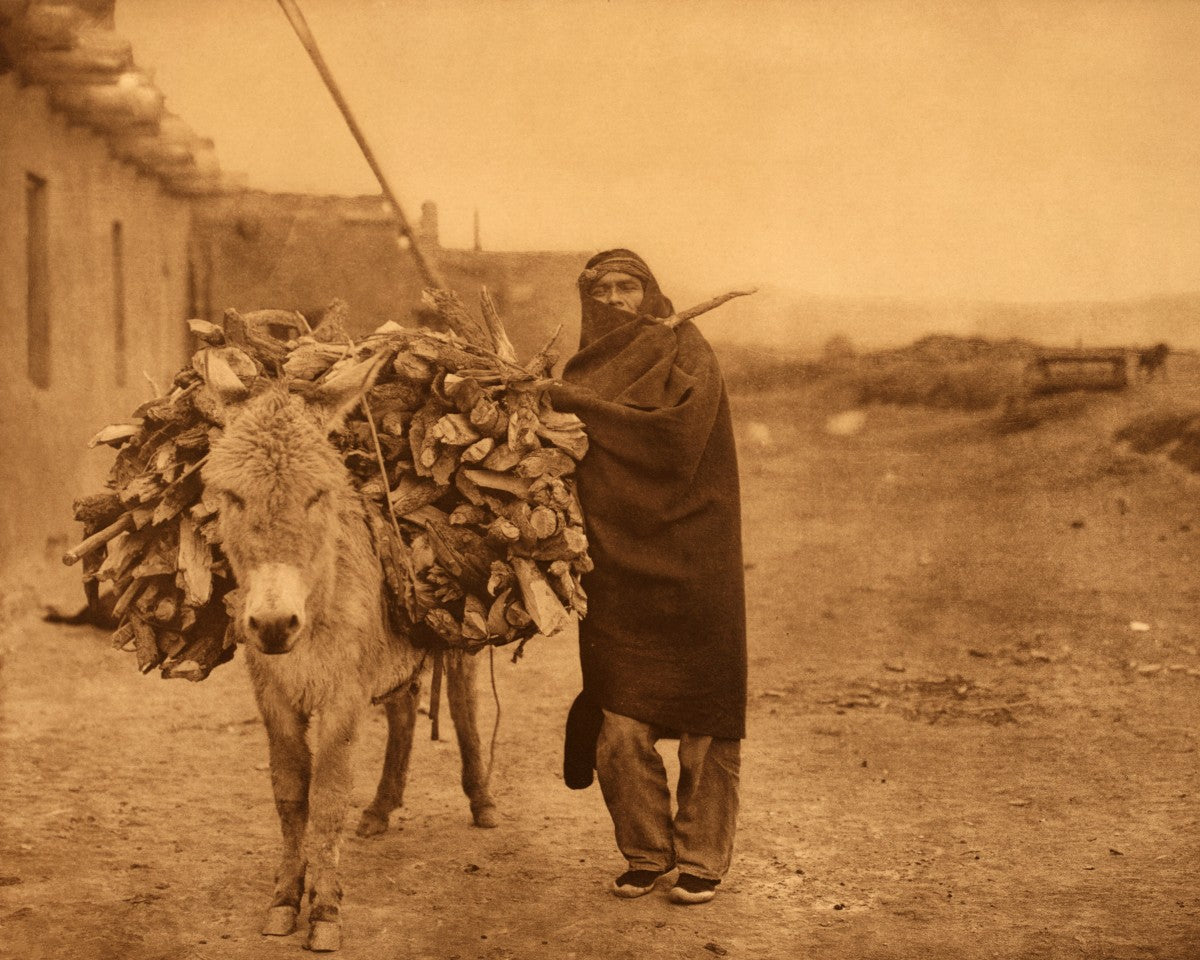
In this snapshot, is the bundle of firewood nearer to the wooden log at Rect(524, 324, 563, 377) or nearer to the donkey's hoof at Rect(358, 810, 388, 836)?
the wooden log at Rect(524, 324, 563, 377)

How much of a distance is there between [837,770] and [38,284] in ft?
18.6

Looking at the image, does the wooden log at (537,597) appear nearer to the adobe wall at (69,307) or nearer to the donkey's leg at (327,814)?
the donkey's leg at (327,814)

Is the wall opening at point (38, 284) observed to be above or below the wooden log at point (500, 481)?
above

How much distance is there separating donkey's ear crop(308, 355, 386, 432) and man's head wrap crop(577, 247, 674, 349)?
0.80 metres

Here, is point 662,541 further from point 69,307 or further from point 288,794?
point 69,307

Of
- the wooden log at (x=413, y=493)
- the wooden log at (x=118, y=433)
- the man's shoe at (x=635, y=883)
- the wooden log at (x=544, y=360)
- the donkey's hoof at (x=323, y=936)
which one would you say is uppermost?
the wooden log at (x=544, y=360)

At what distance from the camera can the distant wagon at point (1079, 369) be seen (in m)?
8.55

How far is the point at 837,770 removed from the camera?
5293 millimetres

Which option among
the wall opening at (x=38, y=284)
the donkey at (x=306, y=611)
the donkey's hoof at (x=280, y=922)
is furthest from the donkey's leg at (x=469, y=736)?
the wall opening at (x=38, y=284)

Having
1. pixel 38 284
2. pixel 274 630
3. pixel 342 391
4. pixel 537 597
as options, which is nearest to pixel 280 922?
pixel 274 630

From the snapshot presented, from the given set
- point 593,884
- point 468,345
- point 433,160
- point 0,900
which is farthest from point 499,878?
point 433,160

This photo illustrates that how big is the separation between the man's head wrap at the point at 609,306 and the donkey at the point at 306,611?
0.88m

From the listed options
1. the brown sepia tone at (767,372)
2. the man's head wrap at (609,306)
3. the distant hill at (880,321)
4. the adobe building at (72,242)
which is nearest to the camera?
the man's head wrap at (609,306)

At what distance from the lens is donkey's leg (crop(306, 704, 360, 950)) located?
3.22m
